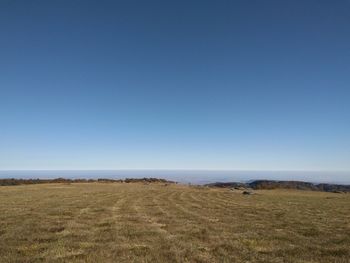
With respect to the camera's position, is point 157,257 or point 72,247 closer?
point 157,257

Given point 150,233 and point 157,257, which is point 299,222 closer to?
point 150,233

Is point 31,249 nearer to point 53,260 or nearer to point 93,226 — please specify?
point 53,260

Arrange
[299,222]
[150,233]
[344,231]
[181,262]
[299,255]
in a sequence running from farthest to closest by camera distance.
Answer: [299,222]
[344,231]
[150,233]
[299,255]
[181,262]

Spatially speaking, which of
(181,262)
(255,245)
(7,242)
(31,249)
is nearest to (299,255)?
(255,245)

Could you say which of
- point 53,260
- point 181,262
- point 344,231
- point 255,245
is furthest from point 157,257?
point 344,231

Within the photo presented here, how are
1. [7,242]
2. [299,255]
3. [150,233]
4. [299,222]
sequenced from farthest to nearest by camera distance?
[299,222], [150,233], [7,242], [299,255]

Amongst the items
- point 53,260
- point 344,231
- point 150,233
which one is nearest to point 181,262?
point 53,260

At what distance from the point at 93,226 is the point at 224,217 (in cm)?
900

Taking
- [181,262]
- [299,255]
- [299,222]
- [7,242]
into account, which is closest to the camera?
[181,262]

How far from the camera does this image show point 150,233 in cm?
1895

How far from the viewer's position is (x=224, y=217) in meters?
26.0

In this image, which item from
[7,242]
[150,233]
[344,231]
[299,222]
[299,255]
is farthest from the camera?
[299,222]

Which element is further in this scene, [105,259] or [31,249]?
[31,249]

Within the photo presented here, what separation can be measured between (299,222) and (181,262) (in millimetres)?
12877
